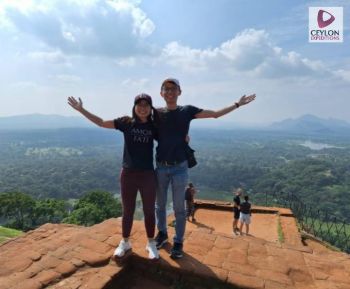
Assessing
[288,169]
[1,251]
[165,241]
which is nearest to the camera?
[165,241]

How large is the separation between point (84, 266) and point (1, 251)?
81.6 inches

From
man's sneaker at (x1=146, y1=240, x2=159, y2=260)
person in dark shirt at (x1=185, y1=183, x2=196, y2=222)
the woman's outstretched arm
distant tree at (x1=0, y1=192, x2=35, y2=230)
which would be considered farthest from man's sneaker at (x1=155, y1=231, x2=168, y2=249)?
distant tree at (x1=0, y1=192, x2=35, y2=230)

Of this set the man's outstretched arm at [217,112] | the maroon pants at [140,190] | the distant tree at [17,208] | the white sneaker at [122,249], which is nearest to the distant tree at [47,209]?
the distant tree at [17,208]

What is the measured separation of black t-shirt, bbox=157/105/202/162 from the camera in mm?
3758

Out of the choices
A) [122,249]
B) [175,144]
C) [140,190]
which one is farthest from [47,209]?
[175,144]

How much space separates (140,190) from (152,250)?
0.75 m

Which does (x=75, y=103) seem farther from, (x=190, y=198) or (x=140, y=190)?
(x=190, y=198)

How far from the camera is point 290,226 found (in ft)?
33.4

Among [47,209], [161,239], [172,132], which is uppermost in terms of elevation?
[172,132]

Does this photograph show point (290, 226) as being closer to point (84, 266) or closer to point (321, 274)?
point (321, 274)

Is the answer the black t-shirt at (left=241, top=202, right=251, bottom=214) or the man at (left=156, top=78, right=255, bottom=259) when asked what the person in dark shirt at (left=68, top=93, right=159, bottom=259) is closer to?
the man at (left=156, top=78, right=255, bottom=259)

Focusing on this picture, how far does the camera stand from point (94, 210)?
3012 cm

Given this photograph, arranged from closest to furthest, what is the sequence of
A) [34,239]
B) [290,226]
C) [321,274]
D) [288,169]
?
[321,274] < [34,239] < [290,226] < [288,169]

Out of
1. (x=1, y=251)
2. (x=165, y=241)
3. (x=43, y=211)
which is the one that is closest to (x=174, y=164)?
(x=165, y=241)
